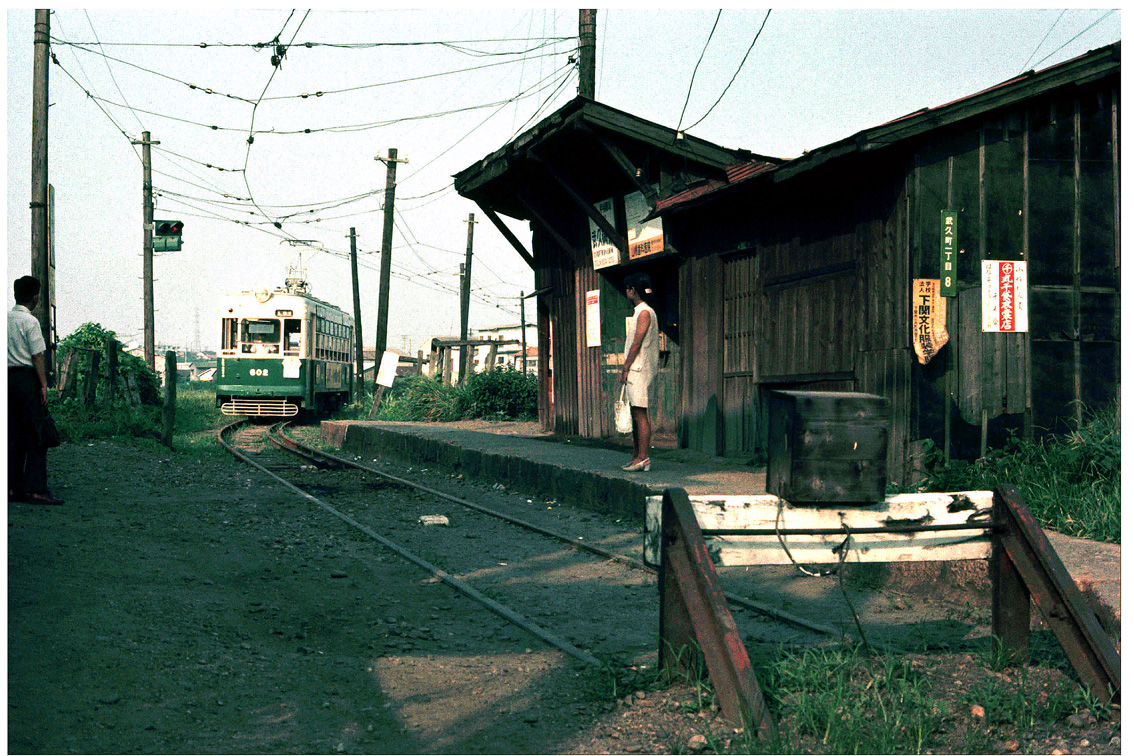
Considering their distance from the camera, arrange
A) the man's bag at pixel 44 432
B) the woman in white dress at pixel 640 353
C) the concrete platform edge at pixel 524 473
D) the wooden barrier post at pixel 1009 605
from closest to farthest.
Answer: the wooden barrier post at pixel 1009 605, the man's bag at pixel 44 432, the concrete platform edge at pixel 524 473, the woman in white dress at pixel 640 353

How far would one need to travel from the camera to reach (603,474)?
884 cm

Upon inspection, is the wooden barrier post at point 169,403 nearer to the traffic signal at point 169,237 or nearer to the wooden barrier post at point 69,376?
the wooden barrier post at point 69,376

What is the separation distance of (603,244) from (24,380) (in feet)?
26.8

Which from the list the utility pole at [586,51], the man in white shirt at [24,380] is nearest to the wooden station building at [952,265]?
the utility pole at [586,51]

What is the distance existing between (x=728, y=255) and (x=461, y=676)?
7488 mm

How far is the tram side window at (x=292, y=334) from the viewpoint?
2291 cm

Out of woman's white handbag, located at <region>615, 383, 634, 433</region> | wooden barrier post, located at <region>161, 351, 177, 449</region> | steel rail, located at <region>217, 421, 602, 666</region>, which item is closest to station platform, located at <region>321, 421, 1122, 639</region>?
woman's white handbag, located at <region>615, 383, 634, 433</region>

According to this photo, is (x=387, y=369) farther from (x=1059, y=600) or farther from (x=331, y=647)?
(x=1059, y=600)

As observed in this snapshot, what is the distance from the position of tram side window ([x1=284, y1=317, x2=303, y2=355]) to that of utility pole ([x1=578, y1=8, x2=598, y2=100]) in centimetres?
1221

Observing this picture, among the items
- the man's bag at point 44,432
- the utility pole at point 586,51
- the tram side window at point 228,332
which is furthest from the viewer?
the tram side window at point 228,332

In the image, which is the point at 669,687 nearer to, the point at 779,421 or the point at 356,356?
the point at 779,421

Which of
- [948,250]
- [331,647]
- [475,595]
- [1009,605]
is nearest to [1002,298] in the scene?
[948,250]

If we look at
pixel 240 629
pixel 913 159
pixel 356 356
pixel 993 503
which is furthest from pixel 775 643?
pixel 356 356

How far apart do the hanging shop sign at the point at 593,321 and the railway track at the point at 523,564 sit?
392cm
